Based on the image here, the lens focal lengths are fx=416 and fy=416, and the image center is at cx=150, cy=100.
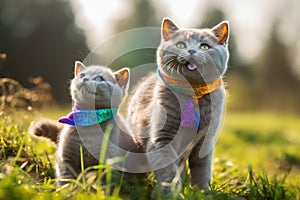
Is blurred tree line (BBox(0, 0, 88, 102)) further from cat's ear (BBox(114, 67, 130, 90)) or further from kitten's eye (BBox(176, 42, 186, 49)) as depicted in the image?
kitten's eye (BBox(176, 42, 186, 49))

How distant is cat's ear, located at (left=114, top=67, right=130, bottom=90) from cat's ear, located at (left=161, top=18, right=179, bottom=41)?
1.05ft

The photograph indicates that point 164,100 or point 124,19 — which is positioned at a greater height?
point 164,100

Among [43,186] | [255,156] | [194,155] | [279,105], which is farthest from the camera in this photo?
[279,105]

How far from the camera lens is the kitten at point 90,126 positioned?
2.29m

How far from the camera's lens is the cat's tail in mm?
2561

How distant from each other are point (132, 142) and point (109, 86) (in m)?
0.36

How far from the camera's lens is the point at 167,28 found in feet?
8.42

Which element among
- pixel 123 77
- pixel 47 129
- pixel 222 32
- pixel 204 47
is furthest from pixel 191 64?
pixel 47 129

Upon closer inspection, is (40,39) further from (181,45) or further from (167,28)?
(181,45)

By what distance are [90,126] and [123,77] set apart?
416mm

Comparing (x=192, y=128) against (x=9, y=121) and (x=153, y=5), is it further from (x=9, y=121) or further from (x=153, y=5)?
(x=153, y=5)

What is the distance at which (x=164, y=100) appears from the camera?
8.05 ft

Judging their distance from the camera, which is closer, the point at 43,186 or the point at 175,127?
the point at 43,186

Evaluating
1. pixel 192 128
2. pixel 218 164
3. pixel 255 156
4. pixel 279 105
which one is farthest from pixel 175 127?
pixel 279 105
